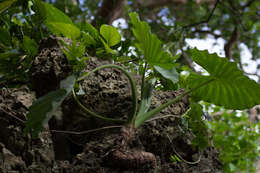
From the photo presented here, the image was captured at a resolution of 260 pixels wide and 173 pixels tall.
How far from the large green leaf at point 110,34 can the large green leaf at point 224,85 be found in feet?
0.86

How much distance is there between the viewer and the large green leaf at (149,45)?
2.08 ft

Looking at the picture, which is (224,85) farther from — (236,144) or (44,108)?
(236,144)

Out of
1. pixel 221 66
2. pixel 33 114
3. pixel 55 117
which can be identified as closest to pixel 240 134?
pixel 221 66

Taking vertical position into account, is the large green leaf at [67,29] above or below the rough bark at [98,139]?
above

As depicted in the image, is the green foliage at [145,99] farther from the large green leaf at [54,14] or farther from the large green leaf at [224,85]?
the large green leaf at [54,14]

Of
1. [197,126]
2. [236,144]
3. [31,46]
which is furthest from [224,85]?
[236,144]

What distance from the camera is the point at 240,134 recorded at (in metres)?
1.97

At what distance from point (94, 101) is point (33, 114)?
10.5 inches

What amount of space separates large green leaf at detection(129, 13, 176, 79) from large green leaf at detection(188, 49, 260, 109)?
0.13 meters

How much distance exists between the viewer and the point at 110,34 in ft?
2.52

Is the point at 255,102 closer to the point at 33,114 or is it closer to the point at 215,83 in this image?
the point at 215,83

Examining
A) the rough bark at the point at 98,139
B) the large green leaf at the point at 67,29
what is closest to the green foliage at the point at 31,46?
the rough bark at the point at 98,139

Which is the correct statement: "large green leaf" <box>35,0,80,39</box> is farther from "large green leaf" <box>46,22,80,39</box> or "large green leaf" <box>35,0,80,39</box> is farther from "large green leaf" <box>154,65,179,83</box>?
"large green leaf" <box>154,65,179,83</box>

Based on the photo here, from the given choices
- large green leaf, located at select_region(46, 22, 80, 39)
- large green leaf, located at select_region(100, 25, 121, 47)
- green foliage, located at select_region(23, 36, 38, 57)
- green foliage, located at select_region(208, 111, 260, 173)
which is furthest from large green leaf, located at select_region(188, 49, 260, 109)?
green foliage, located at select_region(208, 111, 260, 173)
